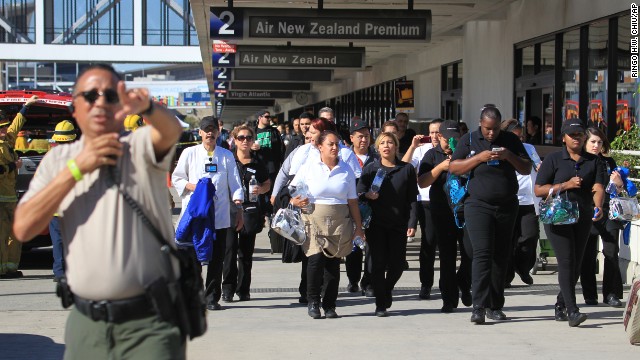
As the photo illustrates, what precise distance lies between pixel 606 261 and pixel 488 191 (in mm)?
1957

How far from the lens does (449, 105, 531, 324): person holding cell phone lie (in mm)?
8836

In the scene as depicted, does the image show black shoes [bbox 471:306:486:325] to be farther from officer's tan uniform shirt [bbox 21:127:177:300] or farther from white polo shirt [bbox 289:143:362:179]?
officer's tan uniform shirt [bbox 21:127:177:300]

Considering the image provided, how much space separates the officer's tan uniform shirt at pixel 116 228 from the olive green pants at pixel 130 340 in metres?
0.12

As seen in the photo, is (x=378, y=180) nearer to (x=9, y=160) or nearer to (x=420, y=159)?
(x=420, y=159)

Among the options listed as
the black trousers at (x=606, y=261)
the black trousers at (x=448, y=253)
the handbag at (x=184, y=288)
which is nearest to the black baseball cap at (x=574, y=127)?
the black trousers at (x=606, y=261)

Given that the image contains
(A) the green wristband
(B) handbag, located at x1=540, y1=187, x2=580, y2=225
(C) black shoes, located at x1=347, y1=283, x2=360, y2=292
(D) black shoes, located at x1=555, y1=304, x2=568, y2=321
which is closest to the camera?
(A) the green wristband

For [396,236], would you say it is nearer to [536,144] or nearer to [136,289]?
[136,289]

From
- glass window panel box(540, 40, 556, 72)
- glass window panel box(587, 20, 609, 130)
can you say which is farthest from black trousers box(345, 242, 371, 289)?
glass window panel box(540, 40, 556, 72)

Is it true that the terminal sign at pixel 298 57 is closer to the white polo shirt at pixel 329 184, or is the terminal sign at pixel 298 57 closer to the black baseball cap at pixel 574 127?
the white polo shirt at pixel 329 184

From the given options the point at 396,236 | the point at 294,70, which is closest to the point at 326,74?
the point at 294,70

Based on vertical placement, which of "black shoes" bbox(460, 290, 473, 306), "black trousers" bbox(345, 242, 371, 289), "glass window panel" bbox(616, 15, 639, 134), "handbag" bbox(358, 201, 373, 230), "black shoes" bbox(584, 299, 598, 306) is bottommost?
"black shoes" bbox(584, 299, 598, 306)

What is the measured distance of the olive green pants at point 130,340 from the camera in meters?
3.99

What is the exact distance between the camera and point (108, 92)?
4.03 m

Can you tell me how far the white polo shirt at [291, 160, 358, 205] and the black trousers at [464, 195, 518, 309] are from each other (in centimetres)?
105
